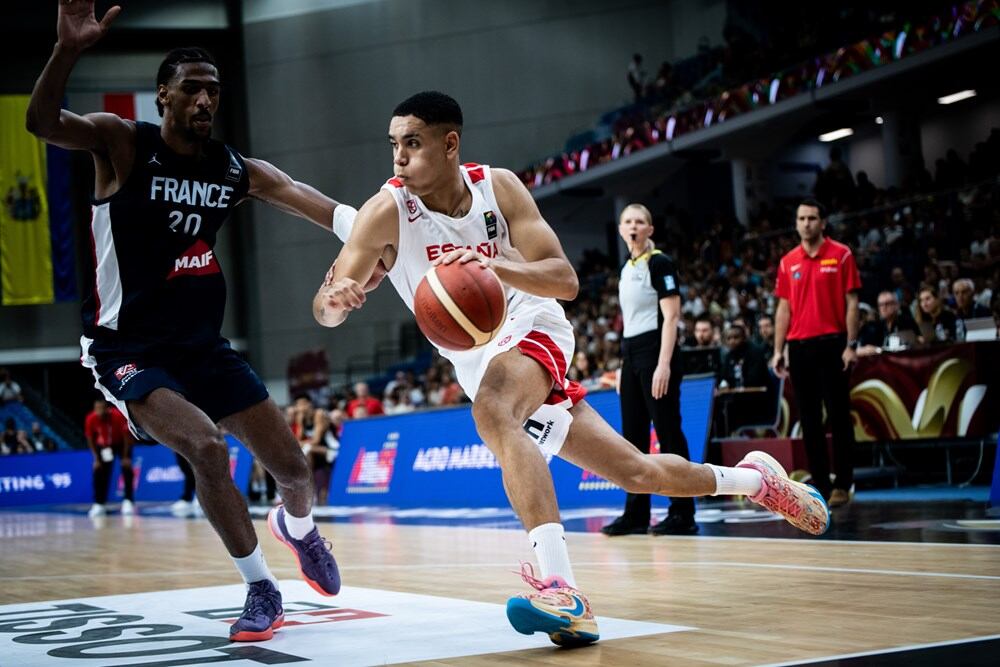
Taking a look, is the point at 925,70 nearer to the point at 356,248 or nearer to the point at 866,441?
the point at 866,441

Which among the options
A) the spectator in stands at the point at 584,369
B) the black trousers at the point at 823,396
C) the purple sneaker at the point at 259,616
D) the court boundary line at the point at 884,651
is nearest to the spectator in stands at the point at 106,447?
the spectator in stands at the point at 584,369

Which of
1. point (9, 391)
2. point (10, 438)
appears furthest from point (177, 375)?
point (9, 391)

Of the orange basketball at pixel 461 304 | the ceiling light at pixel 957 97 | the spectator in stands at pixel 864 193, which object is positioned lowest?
the orange basketball at pixel 461 304

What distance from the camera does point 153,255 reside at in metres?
4.43

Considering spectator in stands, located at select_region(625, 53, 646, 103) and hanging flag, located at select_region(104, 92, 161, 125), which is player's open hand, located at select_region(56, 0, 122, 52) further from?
hanging flag, located at select_region(104, 92, 161, 125)

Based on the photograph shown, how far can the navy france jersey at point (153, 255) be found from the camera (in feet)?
14.4

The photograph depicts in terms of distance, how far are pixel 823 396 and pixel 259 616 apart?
17.5ft

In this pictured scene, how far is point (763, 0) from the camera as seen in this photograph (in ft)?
94.0

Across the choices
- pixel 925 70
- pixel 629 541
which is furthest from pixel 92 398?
pixel 629 541

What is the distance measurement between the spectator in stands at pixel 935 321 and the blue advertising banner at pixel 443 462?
2.38 meters

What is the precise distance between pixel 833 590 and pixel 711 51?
24390 millimetres

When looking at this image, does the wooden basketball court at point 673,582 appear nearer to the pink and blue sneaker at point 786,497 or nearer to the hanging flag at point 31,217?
the pink and blue sneaker at point 786,497

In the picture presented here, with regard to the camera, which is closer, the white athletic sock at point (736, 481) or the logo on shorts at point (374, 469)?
the white athletic sock at point (736, 481)

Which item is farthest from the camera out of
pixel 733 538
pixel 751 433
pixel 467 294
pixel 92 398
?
pixel 92 398
